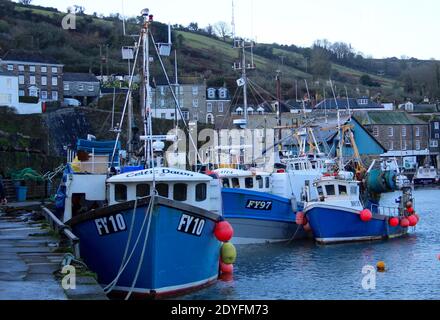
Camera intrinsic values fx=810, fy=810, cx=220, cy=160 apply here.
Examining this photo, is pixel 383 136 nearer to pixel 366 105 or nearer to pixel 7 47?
pixel 366 105

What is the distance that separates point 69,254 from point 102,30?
112 metres

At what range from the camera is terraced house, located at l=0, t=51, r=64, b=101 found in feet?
273

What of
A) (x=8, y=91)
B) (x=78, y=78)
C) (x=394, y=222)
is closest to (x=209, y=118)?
(x=78, y=78)

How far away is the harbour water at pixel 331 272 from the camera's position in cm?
1938

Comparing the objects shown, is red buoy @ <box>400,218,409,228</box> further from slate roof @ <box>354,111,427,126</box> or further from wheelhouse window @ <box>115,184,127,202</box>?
slate roof @ <box>354,111,427,126</box>

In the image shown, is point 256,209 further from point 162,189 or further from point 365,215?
point 162,189

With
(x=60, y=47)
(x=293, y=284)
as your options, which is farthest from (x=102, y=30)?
(x=293, y=284)

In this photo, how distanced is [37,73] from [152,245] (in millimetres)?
72371

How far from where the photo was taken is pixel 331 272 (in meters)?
22.9

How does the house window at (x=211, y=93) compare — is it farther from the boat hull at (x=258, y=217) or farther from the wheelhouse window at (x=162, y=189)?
the wheelhouse window at (x=162, y=189)

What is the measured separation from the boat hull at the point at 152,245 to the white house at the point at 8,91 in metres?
48.0

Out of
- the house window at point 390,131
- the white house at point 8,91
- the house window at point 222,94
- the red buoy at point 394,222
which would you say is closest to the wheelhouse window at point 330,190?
the red buoy at point 394,222

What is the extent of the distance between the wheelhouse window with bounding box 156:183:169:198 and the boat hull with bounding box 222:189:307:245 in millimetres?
9743

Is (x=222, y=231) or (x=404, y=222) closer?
A: (x=222, y=231)
